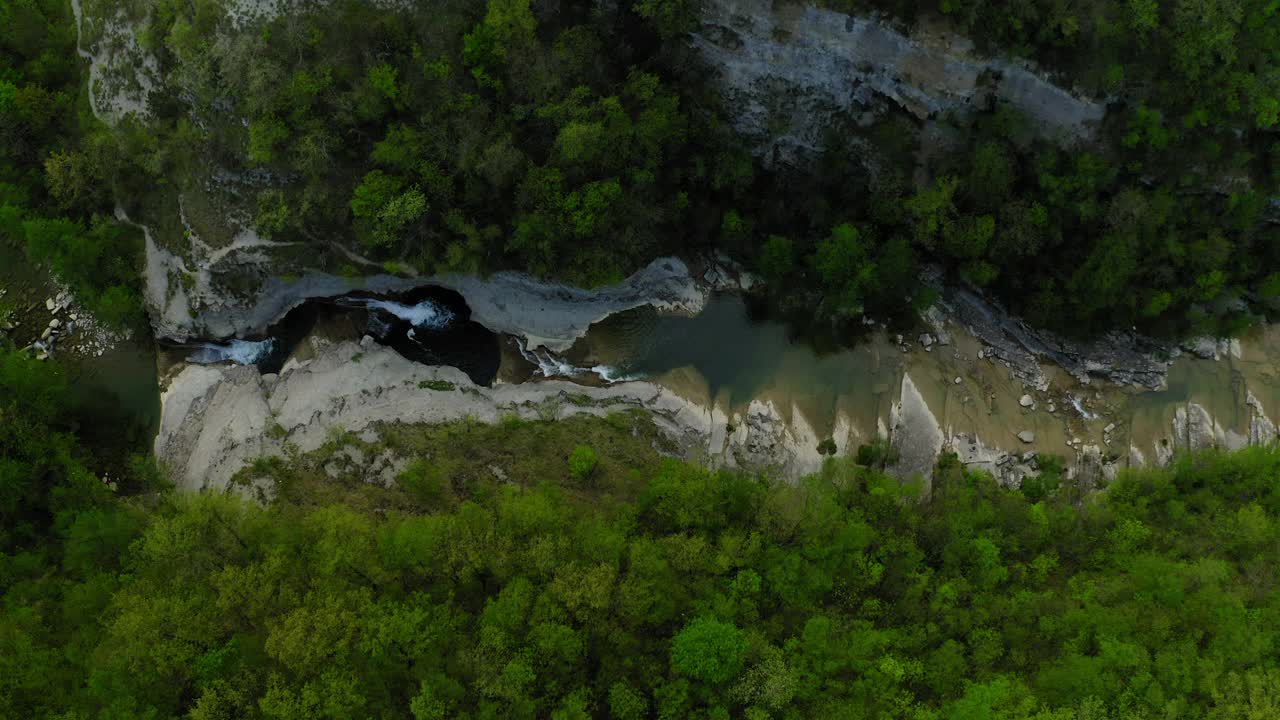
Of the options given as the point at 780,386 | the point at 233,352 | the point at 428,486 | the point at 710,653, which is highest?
the point at 780,386

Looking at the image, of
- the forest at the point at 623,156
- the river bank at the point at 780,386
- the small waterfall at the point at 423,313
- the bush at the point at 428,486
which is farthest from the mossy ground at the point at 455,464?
the forest at the point at 623,156

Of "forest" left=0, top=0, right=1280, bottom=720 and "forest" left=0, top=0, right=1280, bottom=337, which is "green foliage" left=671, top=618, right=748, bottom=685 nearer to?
"forest" left=0, top=0, right=1280, bottom=720

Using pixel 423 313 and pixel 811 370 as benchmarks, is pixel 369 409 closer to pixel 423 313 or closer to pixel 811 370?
pixel 423 313

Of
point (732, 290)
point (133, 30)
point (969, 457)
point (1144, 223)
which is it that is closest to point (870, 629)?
point (969, 457)

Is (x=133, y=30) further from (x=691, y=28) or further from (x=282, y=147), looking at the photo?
(x=691, y=28)

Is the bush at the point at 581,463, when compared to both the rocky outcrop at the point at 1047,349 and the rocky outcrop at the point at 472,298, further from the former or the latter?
the rocky outcrop at the point at 1047,349

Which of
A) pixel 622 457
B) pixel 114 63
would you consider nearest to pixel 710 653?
pixel 622 457

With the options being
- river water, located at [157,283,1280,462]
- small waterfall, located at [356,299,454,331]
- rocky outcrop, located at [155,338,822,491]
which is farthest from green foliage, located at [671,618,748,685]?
small waterfall, located at [356,299,454,331]
